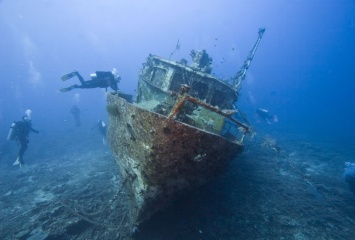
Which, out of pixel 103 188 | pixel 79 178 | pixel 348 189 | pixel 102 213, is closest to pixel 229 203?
pixel 102 213

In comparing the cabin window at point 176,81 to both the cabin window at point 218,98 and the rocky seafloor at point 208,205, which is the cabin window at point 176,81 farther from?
the rocky seafloor at point 208,205

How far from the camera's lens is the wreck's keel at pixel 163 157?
4.71 m

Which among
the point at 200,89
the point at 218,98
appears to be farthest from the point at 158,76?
the point at 218,98

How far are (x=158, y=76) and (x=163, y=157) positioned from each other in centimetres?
503

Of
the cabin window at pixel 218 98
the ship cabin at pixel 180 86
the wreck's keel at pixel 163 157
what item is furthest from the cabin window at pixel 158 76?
the wreck's keel at pixel 163 157

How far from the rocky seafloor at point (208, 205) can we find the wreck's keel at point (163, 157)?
0.58 meters

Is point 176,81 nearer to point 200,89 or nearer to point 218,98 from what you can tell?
point 200,89

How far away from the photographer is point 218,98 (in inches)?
343

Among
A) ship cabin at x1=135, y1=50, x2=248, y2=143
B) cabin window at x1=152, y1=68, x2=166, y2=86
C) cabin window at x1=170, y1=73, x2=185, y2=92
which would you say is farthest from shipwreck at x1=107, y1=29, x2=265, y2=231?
cabin window at x1=152, y1=68, x2=166, y2=86

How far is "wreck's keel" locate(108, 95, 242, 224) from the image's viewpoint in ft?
15.5

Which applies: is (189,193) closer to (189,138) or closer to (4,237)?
(189,138)

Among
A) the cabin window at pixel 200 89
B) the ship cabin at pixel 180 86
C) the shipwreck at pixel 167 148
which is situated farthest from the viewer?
the cabin window at pixel 200 89

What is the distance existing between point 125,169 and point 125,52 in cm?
18634

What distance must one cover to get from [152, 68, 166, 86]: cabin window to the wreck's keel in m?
3.31
